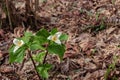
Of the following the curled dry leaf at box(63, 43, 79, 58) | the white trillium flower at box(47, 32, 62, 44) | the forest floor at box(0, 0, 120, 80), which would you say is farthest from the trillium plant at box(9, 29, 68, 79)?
the curled dry leaf at box(63, 43, 79, 58)

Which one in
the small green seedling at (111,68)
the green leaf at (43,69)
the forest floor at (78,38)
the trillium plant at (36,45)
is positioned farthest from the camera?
the forest floor at (78,38)

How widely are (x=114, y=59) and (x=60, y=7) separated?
5.23ft

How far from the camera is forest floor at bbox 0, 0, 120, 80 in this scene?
259 cm

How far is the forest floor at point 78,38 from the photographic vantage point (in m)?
2.59

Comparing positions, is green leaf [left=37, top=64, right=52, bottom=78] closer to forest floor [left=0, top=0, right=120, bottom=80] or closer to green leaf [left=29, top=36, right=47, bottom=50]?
green leaf [left=29, top=36, right=47, bottom=50]

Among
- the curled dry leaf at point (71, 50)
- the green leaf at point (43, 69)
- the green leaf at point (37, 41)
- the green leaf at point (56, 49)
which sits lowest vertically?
the curled dry leaf at point (71, 50)

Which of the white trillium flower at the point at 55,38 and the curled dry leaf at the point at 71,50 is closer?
the white trillium flower at the point at 55,38

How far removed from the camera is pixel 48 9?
399 centimetres

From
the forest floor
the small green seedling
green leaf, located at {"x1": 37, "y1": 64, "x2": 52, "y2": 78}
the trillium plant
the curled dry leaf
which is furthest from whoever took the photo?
the curled dry leaf

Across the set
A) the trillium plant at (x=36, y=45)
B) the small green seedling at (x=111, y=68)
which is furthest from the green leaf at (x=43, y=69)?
the small green seedling at (x=111, y=68)

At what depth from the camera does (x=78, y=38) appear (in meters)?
3.11

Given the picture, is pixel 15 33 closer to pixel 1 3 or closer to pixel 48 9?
pixel 1 3

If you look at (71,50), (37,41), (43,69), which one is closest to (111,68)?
(71,50)

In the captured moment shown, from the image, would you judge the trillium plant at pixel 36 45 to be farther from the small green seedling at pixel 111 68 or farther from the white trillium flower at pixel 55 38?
the small green seedling at pixel 111 68
